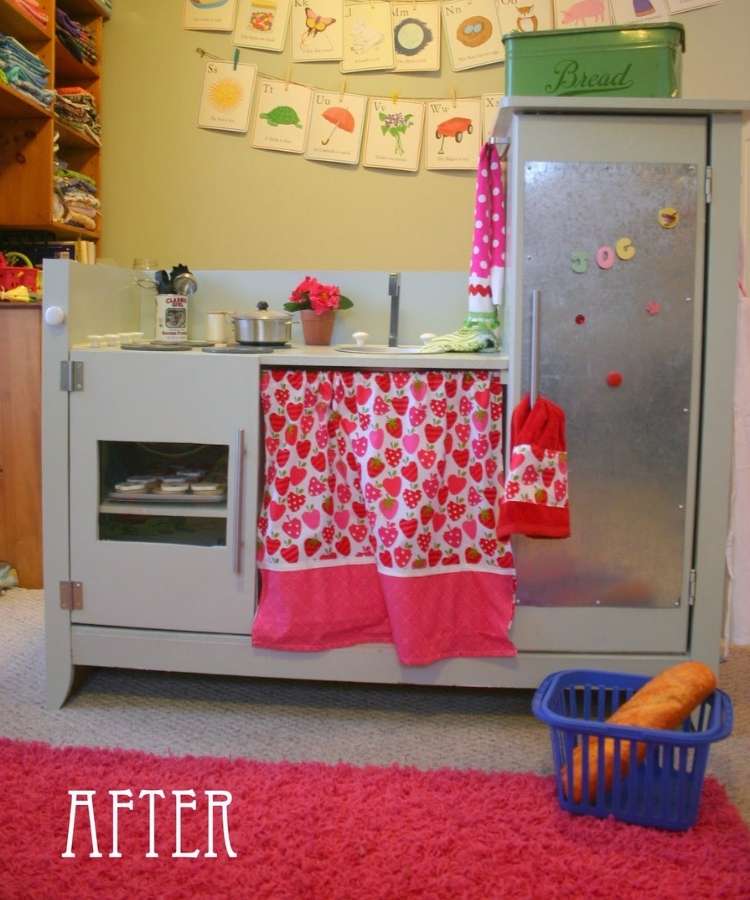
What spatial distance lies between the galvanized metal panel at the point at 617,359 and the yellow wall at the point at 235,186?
1240 millimetres

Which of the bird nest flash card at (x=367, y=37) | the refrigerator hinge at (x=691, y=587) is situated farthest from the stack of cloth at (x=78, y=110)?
the refrigerator hinge at (x=691, y=587)

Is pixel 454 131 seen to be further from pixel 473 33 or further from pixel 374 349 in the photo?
pixel 374 349

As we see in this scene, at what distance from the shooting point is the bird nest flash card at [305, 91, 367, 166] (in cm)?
321

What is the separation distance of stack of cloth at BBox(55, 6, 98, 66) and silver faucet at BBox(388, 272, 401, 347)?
4.50 ft

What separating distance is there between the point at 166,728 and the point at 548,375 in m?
1.13

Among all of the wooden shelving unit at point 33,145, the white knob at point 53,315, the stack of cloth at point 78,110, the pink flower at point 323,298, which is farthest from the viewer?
the stack of cloth at point 78,110

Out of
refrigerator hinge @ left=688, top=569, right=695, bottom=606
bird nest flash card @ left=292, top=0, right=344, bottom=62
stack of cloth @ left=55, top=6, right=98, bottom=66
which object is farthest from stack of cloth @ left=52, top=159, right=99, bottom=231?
refrigerator hinge @ left=688, top=569, right=695, bottom=606

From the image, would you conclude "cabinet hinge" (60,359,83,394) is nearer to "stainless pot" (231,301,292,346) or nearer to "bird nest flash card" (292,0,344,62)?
"stainless pot" (231,301,292,346)

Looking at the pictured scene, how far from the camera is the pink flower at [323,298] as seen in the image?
265 centimetres

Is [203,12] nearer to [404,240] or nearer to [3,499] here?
[404,240]

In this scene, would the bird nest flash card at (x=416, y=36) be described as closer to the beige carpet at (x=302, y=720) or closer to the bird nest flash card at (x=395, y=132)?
the bird nest flash card at (x=395, y=132)

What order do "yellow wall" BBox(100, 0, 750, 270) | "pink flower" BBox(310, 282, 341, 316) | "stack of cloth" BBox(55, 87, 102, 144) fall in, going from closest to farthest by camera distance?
"pink flower" BBox(310, 282, 341, 316) < "stack of cloth" BBox(55, 87, 102, 144) < "yellow wall" BBox(100, 0, 750, 270)

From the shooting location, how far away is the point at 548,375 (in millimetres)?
2025

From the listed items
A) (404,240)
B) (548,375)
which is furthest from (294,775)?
(404,240)
